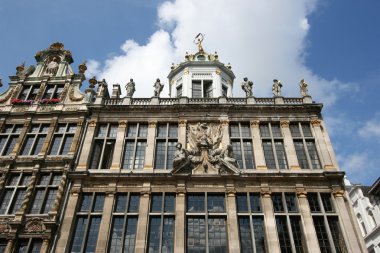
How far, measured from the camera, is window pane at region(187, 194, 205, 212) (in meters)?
19.2

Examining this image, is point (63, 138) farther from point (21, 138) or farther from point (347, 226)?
point (347, 226)

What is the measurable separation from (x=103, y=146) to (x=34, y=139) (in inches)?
189

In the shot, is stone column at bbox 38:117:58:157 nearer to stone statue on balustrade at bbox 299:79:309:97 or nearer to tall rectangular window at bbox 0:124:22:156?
tall rectangular window at bbox 0:124:22:156

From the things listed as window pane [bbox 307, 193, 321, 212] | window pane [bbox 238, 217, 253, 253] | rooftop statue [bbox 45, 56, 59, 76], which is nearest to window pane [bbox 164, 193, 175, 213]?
window pane [bbox 238, 217, 253, 253]

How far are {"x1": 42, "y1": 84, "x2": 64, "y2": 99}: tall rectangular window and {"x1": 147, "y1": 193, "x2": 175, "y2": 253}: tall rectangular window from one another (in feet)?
38.4

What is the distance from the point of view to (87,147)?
71.5 feet

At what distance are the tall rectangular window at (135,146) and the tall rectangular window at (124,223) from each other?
7.33ft

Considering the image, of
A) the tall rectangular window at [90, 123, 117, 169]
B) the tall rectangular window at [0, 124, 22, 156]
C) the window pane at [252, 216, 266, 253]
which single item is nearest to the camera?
the window pane at [252, 216, 266, 253]

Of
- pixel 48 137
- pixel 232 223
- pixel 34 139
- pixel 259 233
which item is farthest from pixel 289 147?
pixel 34 139

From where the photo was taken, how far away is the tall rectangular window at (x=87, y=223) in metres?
17.9

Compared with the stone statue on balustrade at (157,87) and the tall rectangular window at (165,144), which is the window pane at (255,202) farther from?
the stone statue on balustrade at (157,87)

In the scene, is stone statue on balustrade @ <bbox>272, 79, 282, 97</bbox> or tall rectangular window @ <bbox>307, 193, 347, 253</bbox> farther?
stone statue on balustrade @ <bbox>272, 79, 282, 97</bbox>

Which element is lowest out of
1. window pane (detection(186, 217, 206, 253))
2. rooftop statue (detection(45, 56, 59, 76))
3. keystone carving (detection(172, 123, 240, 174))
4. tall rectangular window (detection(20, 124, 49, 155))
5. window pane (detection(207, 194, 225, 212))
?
window pane (detection(186, 217, 206, 253))

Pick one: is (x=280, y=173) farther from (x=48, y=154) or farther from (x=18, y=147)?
(x=18, y=147)
